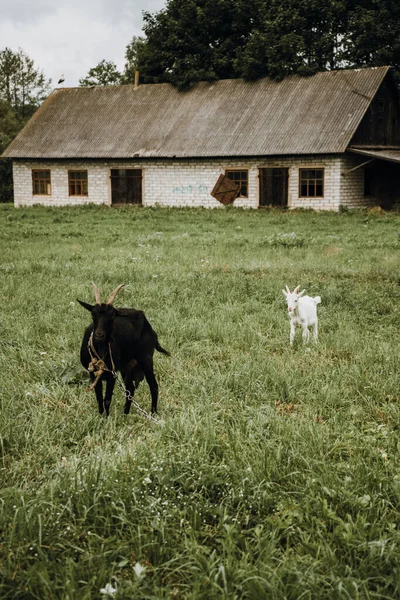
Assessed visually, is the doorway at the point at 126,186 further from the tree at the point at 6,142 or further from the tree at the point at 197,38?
the tree at the point at 6,142

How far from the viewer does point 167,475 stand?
11.0 ft

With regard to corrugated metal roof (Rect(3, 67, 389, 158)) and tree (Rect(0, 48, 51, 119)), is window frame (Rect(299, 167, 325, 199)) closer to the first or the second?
corrugated metal roof (Rect(3, 67, 389, 158))

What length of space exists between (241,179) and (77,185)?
8.78 m

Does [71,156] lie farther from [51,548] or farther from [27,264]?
[51,548]

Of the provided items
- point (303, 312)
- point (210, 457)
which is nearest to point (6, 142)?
point (303, 312)

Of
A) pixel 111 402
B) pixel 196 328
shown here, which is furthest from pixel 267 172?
pixel 111 402

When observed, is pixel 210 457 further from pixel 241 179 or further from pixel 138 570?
pixel 241 179

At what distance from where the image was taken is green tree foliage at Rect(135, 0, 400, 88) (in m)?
30.1

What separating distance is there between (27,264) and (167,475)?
28.0ft

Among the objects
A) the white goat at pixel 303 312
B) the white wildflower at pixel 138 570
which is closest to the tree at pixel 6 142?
the white goat at pixel 303 312

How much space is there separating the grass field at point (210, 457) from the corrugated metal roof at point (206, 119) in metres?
18.9

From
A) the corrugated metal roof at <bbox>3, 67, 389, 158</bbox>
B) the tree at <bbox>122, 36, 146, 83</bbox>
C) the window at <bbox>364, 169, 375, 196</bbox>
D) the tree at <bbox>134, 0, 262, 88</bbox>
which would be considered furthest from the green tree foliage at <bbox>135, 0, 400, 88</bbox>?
the tree at <bbox>122, 36, 146, 83</bbox>

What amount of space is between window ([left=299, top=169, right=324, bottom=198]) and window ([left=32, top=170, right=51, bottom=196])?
13316 millimetres

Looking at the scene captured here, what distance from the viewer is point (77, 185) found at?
102ft
